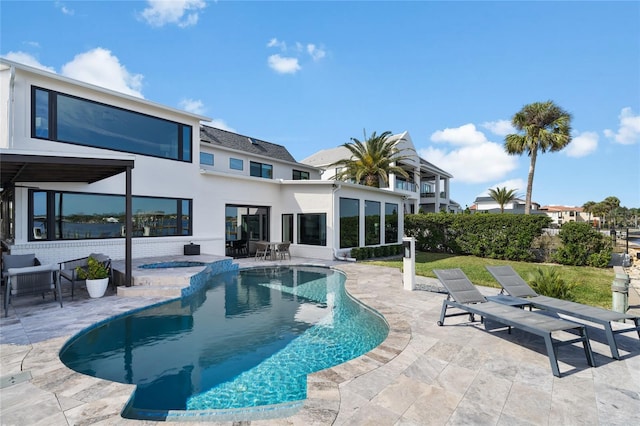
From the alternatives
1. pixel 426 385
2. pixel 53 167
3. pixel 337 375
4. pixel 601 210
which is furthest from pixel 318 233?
pixel 601 210

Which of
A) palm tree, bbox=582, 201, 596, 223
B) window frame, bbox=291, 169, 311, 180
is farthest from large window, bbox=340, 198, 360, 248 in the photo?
palm tree, bbox=582, 201, 596, 223

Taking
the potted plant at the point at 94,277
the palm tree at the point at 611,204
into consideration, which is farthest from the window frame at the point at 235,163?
the palm tree at the point at 611,204

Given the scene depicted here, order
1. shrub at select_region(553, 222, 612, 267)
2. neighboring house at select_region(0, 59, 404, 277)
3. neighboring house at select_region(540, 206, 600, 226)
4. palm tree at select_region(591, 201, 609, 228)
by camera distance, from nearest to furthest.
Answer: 1. neighboring house at select_region(0, 59, 404, 277)
2. shrub at select_region(553, 222, 612, 267)
3. palm tree at select_region(591, 201, 609, 228)
4. neighboring house at select_region(540, 206, 600, 226)

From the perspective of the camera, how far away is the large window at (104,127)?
10375 mm

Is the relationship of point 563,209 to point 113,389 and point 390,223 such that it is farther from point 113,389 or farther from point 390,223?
point 113,389

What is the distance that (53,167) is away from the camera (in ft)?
Answer: 26.5

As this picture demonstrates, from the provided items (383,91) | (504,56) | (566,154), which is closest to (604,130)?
(566,154)

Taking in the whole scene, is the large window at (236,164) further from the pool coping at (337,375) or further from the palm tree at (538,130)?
the palm tree at (538,130)

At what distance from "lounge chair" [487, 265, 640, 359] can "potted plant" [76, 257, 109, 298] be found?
980 cm

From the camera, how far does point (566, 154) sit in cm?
2344

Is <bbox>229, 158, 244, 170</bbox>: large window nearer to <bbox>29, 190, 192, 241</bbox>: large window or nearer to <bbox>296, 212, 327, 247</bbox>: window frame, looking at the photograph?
<bbox>29, 190, 192, 241</bbox>: large window

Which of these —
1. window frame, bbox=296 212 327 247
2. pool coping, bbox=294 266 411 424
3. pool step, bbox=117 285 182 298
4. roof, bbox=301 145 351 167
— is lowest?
pool step, bbox=117 285 182 298

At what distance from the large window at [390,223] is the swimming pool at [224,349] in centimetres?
1198

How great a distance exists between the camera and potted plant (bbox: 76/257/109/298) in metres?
7.95
